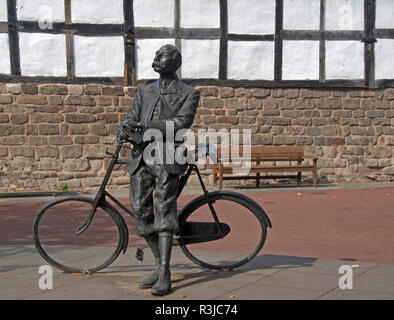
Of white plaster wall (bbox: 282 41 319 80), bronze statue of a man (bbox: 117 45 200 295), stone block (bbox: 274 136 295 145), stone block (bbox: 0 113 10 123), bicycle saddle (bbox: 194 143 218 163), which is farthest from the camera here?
stone block (bbox: 274 136 295 145)

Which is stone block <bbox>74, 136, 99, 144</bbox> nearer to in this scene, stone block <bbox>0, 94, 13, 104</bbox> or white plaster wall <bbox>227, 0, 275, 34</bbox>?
stone block <bbox>0, 94, 13, 104</bbox>

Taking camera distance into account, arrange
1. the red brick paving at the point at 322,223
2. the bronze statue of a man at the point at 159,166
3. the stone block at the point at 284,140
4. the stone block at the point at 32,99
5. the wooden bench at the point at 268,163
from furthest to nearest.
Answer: the stone block at the point at 284,140 → the wooden bench at the point at 268,163 → the stone block at the point at 32,99 → the red brick paving at the point at 322,223 → the bronze statue of a man at the point at 159,166

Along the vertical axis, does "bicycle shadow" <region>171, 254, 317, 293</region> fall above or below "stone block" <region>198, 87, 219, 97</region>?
below

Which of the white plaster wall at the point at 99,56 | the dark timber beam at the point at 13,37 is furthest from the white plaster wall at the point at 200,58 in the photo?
the dark timber beam at the point at 13,37

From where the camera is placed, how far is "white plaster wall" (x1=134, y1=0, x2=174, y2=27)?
14109 millimetres

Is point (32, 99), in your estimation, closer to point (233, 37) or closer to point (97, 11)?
point (97, 11)

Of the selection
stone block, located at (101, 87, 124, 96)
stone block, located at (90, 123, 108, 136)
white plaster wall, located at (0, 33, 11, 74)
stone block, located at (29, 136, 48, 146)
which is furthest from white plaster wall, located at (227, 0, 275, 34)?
white plaster wall, located at (0, 33, 11, 74)

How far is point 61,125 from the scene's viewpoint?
13.8 meters

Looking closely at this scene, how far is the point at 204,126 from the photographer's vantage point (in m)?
14.5

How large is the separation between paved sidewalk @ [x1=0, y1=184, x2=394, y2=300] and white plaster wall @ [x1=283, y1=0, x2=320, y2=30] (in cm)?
608

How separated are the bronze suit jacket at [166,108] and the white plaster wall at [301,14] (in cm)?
985

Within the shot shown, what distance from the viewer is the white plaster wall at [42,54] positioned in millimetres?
13641

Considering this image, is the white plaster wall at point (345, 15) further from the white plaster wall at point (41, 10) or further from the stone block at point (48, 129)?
the stone block at point (48, 129)

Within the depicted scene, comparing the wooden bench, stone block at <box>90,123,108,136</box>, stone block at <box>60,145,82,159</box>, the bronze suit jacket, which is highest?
the bronze suit jacket
